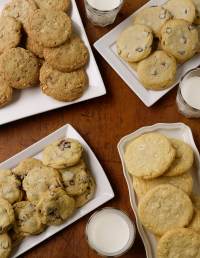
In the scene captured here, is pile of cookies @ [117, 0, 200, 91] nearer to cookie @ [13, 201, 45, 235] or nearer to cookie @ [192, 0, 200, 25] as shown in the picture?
cookie @ [192, 0, 200, 25]

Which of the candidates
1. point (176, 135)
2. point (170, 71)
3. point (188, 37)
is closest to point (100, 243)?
point (176, 135)

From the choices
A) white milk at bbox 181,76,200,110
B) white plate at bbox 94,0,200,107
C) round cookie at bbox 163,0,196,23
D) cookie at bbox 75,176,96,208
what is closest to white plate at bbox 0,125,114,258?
cookie at bbox 75,176,96,208

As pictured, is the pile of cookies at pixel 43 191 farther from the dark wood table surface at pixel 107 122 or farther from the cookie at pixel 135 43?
the cookie at pixel 135 43

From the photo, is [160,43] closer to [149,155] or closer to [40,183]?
[149,155]

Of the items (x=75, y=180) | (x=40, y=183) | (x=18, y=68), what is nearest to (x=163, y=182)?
(x=75, y=180)

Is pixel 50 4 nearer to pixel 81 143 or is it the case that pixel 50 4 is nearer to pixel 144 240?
pixel 81 143

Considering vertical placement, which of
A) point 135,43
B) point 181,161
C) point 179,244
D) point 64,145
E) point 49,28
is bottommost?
point 179,244

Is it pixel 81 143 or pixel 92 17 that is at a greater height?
pixel 92 17
